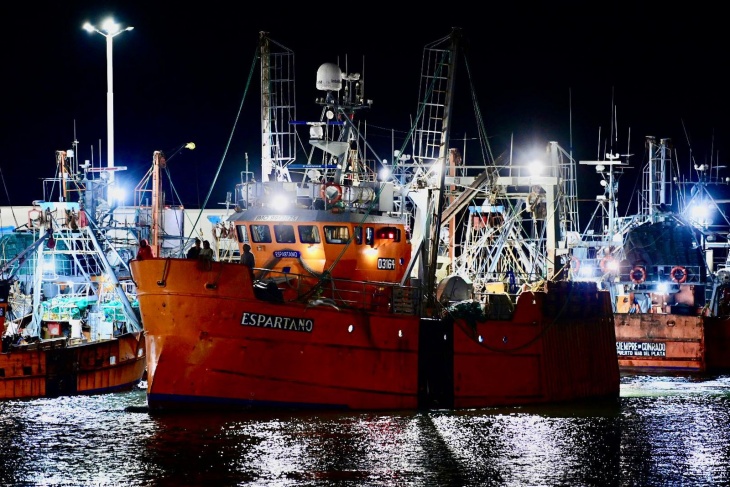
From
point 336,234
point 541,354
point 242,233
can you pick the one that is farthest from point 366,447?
point 242,233

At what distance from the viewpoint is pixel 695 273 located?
42719mm

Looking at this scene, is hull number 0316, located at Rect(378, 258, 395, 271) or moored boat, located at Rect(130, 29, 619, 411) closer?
moored boat, located at Rect(130, 29, 619, 411)

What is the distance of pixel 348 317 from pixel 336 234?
273cm

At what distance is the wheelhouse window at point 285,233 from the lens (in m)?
25.4

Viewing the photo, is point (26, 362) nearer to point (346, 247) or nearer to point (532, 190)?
point (346, 247)

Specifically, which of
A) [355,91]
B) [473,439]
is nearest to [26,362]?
[355,91]

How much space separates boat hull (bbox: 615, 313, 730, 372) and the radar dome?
48.4 ft

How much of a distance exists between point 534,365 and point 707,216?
2698cm

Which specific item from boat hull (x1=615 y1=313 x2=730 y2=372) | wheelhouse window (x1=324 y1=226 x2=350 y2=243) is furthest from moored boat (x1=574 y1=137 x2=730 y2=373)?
wheelhouse window (x1=324 y1=226 x2=350 y2=243)

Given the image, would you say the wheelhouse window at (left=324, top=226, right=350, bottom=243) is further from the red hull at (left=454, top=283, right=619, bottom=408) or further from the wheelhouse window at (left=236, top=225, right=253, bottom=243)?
the red hull at (left=454, top=283, right=619, bottom=408)

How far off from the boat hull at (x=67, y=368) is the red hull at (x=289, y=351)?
6.22 meters

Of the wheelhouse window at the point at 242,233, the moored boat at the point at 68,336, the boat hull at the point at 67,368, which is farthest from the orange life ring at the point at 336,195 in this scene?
the boat hull at the point at 67,368

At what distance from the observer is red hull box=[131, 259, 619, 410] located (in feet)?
74.2

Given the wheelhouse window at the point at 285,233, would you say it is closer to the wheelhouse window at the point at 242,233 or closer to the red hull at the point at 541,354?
the wheelhouse window at the point at 242,233
